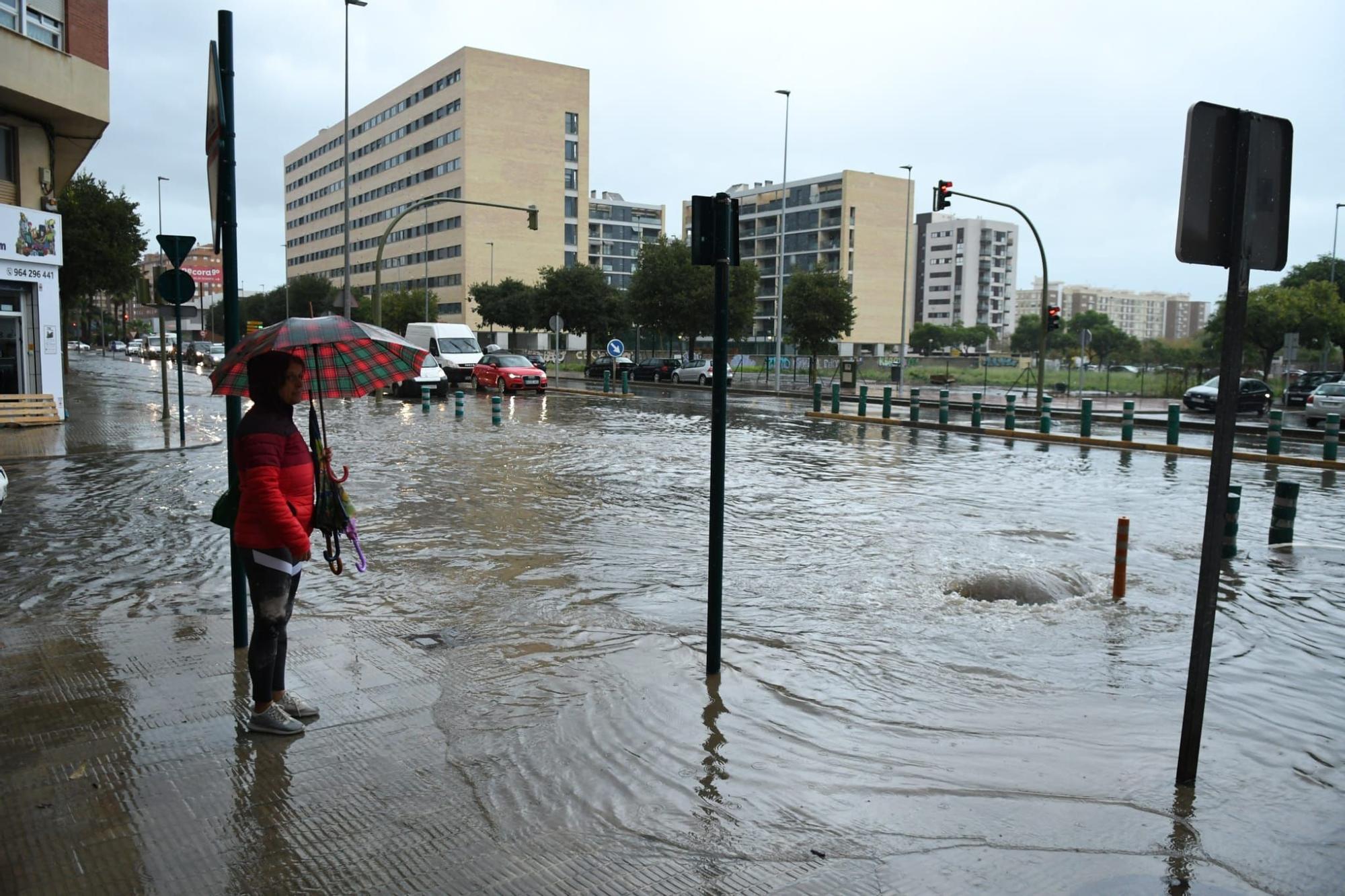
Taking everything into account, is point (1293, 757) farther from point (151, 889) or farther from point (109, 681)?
point (109, 681)

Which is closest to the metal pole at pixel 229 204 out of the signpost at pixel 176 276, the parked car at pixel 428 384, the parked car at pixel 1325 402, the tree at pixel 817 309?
the signpost at pixel 176 276

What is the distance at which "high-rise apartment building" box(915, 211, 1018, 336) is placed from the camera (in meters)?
151

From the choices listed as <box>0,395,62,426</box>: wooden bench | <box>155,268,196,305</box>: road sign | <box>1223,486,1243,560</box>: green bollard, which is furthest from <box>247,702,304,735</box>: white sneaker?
A: <box>0,395,62,426</box>: wooden bench

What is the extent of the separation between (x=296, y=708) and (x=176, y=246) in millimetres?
11402

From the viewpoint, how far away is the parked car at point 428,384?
33.2m

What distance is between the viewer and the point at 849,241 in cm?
10988

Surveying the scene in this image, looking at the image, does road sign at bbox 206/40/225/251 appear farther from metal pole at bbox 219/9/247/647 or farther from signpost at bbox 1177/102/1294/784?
signpost at bbox 1177/102/1294/784

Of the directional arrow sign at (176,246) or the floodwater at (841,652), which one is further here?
the directional arrow sign at (176,246)

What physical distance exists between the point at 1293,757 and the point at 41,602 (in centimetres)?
800

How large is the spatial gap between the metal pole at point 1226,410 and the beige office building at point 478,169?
284 ft

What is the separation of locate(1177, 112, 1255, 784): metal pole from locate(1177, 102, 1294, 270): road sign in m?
0.01

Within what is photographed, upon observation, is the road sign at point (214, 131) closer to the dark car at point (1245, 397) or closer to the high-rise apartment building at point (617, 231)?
the dark car at point (1245, 397)

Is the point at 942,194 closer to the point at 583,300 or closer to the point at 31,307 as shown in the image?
the point at 31,307

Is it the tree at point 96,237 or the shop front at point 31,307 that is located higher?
the tree at point 96,237
